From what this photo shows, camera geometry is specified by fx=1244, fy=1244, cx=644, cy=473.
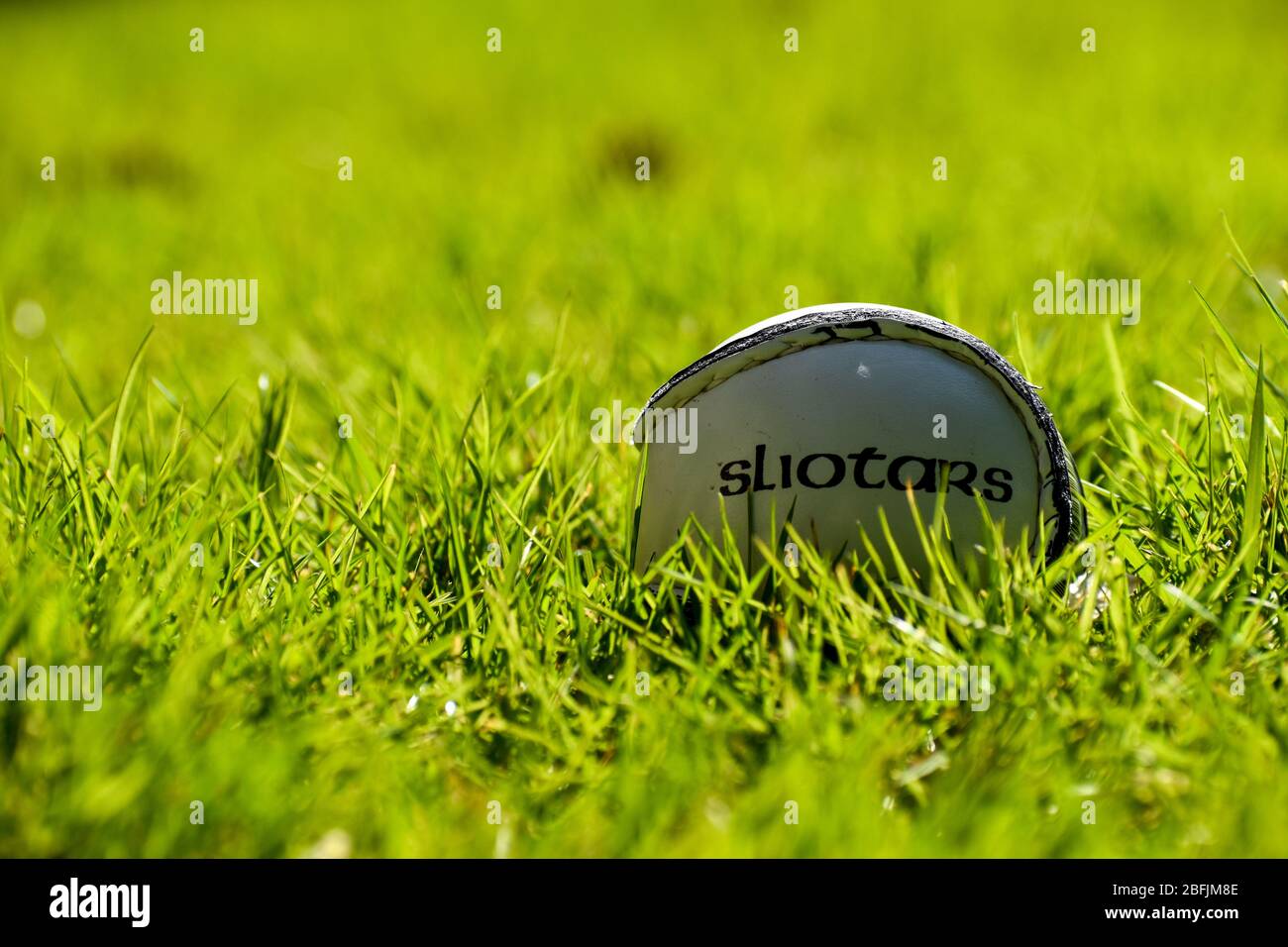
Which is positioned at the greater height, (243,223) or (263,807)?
(243,223)

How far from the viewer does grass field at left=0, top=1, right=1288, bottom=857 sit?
5.49 ft

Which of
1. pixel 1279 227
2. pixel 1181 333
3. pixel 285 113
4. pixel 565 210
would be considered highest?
pixel 285 113

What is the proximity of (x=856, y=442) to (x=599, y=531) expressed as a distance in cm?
53

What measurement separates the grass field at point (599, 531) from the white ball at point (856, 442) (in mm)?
109

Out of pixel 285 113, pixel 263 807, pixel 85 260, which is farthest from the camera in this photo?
pixel 285 113

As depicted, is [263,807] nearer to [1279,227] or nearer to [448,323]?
[448,323]

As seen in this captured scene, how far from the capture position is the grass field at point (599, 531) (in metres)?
1.67

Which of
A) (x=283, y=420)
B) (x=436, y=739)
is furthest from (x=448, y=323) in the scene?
(x=436, y=739)

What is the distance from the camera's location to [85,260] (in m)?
5.01

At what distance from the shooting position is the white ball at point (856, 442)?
6.91 feet

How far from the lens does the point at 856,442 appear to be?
2107 mm

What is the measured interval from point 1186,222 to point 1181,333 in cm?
133

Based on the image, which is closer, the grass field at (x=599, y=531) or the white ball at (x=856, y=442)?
the grass field at (x=599, y=531)

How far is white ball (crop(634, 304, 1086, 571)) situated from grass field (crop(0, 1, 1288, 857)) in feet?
0.36
